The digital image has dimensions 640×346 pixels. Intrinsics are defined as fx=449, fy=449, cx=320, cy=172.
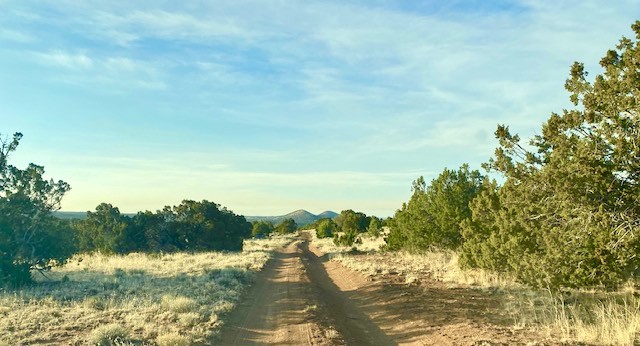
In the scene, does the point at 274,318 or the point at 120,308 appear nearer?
the point at 120,308

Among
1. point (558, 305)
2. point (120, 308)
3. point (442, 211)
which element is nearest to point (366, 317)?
point (558, 305)

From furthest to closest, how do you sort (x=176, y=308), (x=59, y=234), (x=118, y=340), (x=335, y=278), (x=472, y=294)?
(x=335, y=278), (x=59, y=234), (x=472, y=294), (x=176, y=308), (x=118, y=340)

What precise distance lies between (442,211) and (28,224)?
23.9m

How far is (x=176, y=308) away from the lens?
14.8 metres

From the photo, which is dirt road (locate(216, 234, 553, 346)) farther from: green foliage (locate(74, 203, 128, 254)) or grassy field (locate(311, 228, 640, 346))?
green foliage (locate(74, 203, 128, 254))

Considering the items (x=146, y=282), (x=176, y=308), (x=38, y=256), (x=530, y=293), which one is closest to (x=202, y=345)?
(x=176, y=308)

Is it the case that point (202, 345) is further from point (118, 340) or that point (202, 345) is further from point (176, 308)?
point (176, 308)

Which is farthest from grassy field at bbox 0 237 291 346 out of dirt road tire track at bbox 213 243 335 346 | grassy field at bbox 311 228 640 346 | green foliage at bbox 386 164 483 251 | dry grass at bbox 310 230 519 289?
green foliage at bbox 386 164 483 251

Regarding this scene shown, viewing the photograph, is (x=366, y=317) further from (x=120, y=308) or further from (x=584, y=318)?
(x=120, y=308)

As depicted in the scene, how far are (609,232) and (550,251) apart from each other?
1.96m

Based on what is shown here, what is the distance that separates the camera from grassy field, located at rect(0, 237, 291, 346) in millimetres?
11680

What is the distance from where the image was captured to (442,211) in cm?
2970

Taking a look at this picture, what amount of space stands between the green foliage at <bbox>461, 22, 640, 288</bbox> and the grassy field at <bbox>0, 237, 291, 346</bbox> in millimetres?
10069

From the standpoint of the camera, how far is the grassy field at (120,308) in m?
11.7
